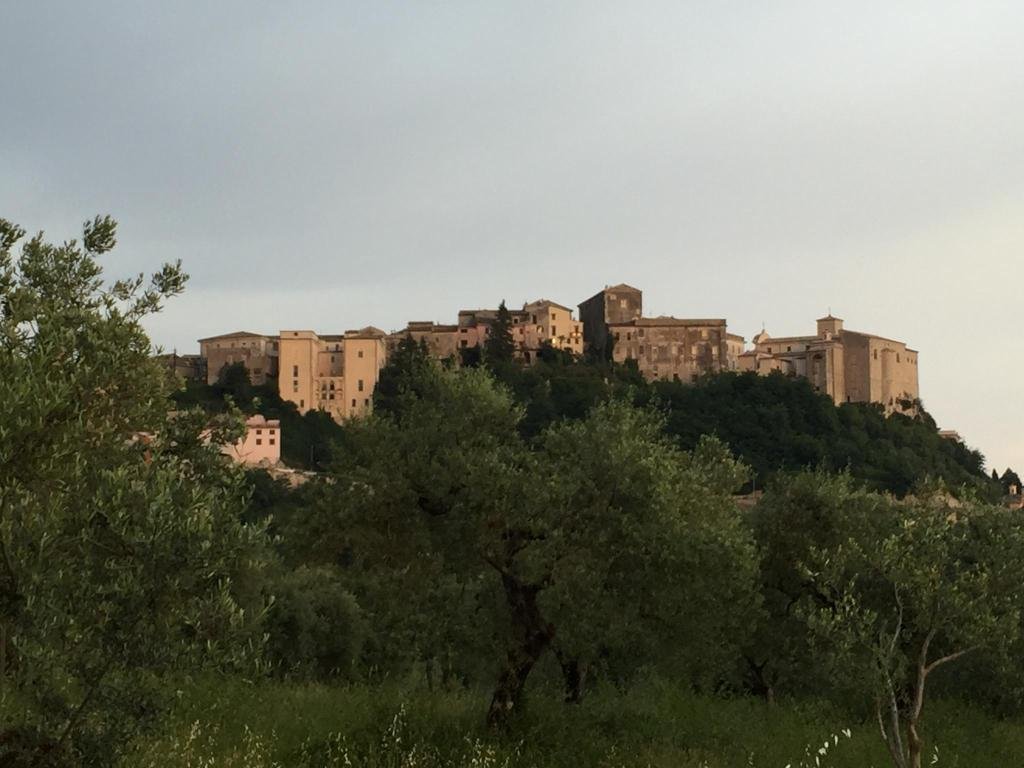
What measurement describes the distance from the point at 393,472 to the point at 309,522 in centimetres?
207

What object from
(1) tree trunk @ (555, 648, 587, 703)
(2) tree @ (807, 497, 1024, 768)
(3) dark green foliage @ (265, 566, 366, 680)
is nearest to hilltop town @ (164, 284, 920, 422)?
(3) dark green foliage @ (265, 566, 366, 680)

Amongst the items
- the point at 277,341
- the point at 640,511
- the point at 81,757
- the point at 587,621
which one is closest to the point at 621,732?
the point at 587,621

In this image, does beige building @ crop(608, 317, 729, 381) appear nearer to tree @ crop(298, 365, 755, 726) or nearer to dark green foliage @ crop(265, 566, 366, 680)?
dark green foliage @ crop(265, 566, 366, 680)

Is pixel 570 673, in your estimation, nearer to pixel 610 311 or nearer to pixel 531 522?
pixel 531 522

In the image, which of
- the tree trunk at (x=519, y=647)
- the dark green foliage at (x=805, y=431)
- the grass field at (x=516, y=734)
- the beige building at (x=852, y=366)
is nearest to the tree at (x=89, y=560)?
the grass field at (x=516, y=734)

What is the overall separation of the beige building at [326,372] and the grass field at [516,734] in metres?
127

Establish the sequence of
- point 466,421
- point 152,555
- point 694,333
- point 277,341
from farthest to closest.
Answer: point 694,333, point 277,341, point 466,421, point 152,555

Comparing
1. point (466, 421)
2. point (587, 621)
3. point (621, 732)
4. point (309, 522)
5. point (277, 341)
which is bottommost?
point (621, 732)

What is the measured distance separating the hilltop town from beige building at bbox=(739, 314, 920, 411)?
16 centimetres

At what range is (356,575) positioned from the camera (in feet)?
77.0

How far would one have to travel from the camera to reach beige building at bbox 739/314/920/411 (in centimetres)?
17038

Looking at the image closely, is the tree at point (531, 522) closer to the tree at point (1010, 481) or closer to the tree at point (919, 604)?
the tree at point (919, 604)

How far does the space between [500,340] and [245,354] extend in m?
36.3

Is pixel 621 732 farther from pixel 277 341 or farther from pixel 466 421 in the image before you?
pixel 277 341
